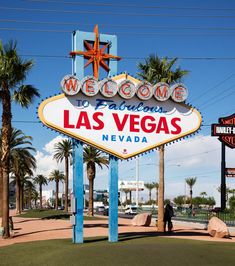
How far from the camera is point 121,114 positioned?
59.6 ft

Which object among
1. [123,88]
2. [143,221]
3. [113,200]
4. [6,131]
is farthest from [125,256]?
[143,221]

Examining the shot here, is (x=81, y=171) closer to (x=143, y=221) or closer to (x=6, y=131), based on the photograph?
(x=6, y=131)

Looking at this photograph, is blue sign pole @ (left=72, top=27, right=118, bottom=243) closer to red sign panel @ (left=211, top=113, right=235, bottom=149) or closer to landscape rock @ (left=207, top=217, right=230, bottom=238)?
landscape rock @ (left=207, top=217, right=230, bottom=238)

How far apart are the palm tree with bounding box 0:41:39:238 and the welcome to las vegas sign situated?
7667 mm

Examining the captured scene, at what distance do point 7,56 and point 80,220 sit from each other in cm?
1083

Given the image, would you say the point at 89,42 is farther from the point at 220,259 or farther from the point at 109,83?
the point at 220,259

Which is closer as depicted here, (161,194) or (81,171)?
(81,171)

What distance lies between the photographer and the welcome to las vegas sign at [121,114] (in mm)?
17234

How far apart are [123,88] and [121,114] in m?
1.10

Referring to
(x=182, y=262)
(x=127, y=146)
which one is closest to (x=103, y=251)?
(x=182, y=262)

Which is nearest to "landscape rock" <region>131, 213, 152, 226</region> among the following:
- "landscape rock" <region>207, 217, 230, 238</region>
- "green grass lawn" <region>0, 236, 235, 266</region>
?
"landscape rock" <region>207, 217, 230, 238</region>

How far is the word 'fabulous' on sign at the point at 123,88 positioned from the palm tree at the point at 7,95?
7615 millimetres

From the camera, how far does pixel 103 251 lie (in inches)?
552

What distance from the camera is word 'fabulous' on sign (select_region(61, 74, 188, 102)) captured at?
17.3 m
